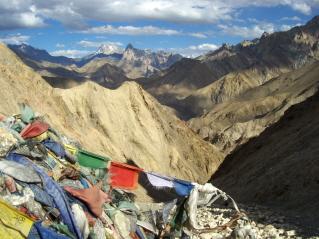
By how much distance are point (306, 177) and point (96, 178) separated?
926 cm

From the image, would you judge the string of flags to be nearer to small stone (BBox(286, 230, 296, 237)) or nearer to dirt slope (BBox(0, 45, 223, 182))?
small stone (BBox(286, 230, 296, 237))

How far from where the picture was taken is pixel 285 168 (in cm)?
2088

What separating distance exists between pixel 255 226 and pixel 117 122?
1113 inches

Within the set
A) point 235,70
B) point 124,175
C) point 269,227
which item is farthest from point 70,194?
point 235,70

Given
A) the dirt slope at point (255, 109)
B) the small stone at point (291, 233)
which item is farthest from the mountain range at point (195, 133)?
the small stone at point (291, 233)

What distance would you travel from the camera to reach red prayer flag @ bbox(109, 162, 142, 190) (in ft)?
40.8

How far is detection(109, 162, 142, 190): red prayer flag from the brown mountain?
4.09 meters

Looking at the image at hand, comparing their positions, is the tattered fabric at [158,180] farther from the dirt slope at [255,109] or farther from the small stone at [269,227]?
the dirt slope at [255,109]

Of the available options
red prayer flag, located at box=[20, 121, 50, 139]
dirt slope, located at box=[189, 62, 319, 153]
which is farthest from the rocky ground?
dirt slope, located at box=[189, 62, 319, 153]

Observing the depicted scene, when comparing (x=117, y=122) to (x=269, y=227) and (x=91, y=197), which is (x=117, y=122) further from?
(x=91, y=197)

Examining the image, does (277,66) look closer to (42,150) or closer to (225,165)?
(225,165)

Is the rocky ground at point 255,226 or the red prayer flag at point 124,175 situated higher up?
the red prayer flag at point 124,175

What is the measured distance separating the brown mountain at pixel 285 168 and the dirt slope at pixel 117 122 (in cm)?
645

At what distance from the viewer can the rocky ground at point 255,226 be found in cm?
1170
